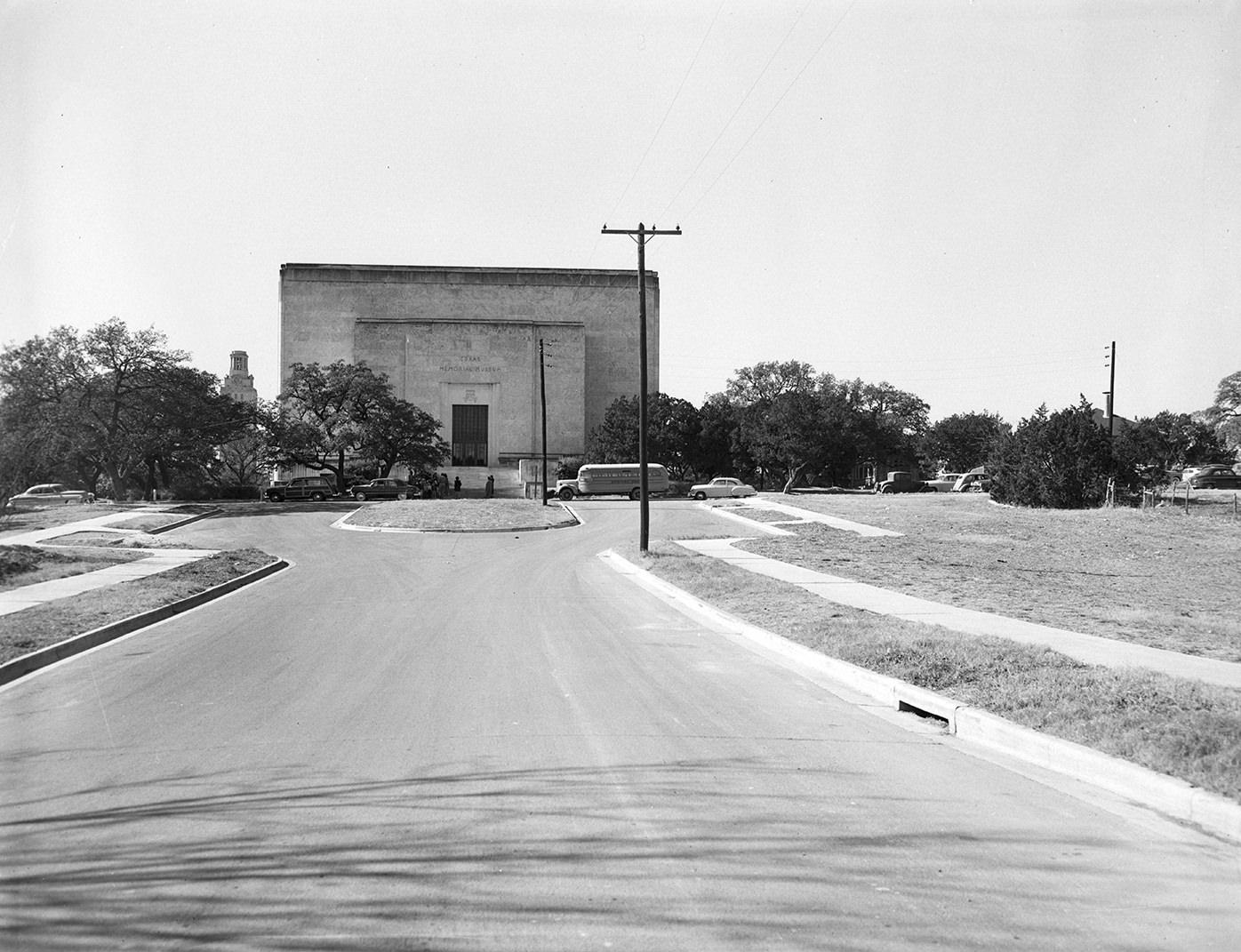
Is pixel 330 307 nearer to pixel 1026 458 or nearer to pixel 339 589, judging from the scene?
pixel 1026 458

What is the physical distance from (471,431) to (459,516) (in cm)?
5053

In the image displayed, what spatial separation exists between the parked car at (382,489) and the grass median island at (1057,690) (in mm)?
46161

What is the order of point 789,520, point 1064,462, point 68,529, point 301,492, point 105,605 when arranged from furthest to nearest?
point 301,492, point 1064,462, point 789,520, point 68,529, point 105,605

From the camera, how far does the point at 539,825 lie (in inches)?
221

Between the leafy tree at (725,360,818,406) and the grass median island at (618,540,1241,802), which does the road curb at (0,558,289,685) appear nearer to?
the grass median island at (618,540,1241,802)

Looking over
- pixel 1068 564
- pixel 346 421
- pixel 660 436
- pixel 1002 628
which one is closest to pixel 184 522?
pixel 346 421

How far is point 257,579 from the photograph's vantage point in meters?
Answer: 21.5

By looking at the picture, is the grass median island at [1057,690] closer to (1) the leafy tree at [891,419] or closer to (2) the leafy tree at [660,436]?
(2) the leafy tree at [660,436]

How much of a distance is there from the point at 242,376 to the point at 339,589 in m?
144

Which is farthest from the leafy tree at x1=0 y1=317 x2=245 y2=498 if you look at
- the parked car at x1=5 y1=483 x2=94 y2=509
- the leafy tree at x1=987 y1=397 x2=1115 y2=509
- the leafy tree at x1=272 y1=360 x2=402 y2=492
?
the leafy tree at x1=987 y1=397 x2=1115 y2=509

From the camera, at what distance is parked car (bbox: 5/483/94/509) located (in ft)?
157

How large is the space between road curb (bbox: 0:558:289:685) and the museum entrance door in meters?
69.4

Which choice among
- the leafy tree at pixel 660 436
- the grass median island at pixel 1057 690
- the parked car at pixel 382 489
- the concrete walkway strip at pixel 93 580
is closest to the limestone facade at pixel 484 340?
the leafy tree at pixel 660 436

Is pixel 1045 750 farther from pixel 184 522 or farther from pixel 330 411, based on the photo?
pixel 330 411
